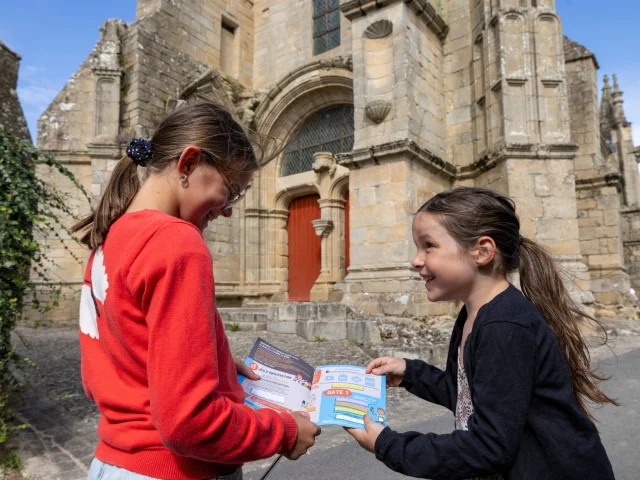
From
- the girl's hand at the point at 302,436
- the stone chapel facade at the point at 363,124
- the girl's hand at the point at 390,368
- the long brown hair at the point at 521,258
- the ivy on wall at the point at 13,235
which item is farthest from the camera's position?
the stone chapel facade at the point at 363,124

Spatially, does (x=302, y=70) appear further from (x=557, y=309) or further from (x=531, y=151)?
(x=557, y=309)

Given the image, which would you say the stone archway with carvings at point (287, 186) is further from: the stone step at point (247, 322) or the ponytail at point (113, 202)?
the ponytail at point (113, 202)

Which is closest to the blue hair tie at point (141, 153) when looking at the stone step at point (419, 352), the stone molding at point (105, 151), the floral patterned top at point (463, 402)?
the floral patterned top at point (463, 402)

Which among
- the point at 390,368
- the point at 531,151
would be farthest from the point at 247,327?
the point at 390,368

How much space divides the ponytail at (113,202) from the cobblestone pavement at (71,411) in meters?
1.95

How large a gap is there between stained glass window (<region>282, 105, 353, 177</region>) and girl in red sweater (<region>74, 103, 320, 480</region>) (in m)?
9.25

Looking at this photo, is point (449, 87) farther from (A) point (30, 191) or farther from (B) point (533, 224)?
(A) point (30, 191)

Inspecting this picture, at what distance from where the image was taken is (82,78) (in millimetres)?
10477

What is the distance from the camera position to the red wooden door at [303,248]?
10.9m

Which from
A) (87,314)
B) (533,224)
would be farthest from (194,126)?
(533,224)

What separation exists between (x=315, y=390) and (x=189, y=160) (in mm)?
745

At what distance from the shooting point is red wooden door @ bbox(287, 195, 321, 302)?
10.9 meters

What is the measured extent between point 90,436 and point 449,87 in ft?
26.2

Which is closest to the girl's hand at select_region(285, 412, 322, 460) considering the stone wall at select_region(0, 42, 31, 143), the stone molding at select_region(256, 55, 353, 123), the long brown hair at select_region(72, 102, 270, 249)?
the long brown hair at select_region(72, 102, 270, 249)
